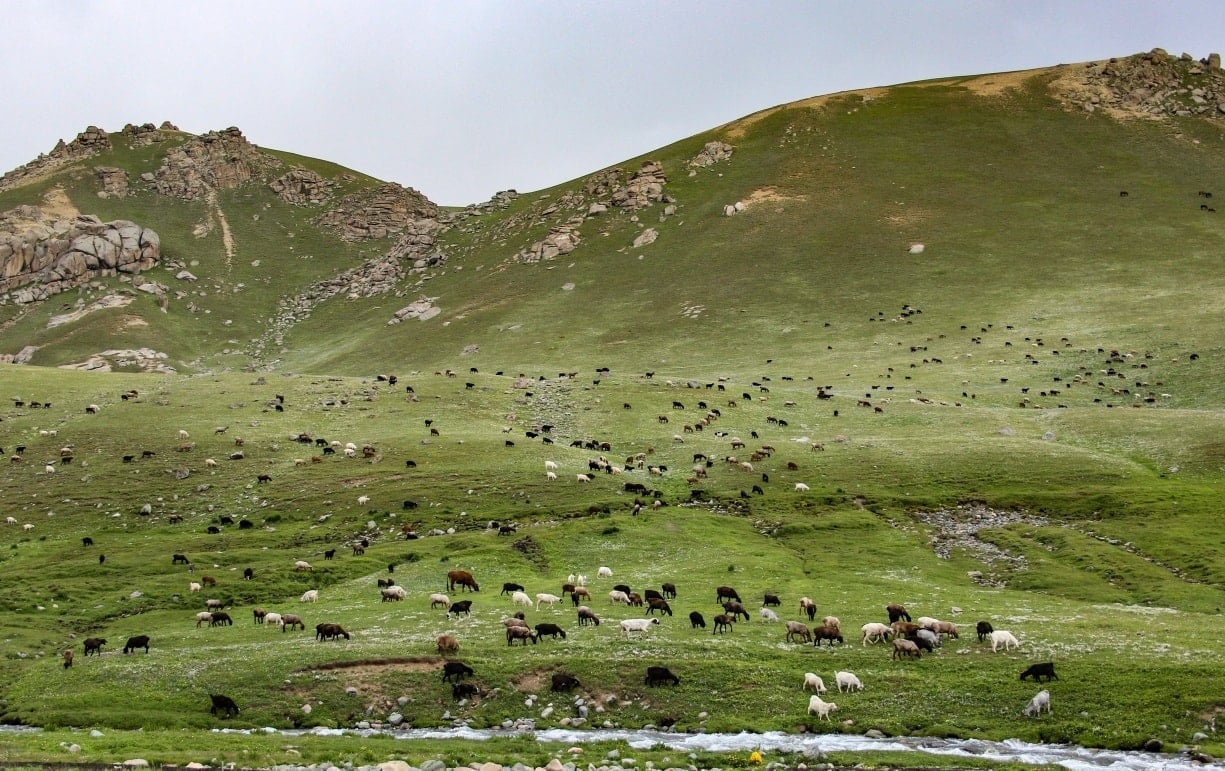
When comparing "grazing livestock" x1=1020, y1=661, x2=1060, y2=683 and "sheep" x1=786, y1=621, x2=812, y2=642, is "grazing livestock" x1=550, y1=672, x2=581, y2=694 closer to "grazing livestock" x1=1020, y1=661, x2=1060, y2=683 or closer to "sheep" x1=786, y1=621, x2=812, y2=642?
"sheep" x1=786, y1=621, x2=812, y2=642

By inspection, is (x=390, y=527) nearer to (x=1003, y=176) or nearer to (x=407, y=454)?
(x=407, y=454)

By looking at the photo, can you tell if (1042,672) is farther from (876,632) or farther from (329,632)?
(329,632)

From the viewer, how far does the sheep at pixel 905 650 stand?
2722 cm

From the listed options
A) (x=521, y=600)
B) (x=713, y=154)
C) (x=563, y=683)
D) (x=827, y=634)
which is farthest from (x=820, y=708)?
(x=713, y=154)

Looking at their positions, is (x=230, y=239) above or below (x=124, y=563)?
above

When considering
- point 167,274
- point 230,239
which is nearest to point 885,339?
point 167,274

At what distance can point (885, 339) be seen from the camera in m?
106

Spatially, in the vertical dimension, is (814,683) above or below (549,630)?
below

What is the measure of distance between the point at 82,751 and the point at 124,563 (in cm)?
2546

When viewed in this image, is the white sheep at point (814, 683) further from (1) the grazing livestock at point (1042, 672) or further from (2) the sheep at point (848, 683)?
(1) the grazing livestock at point (1042, 672)

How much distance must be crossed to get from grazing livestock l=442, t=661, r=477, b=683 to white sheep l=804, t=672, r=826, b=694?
966cm

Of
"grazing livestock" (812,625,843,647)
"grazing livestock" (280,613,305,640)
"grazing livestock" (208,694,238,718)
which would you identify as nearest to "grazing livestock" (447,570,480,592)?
"grazing livestock" (280,613,305,640)

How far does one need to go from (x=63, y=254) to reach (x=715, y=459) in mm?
147066

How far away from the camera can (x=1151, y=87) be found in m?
168
